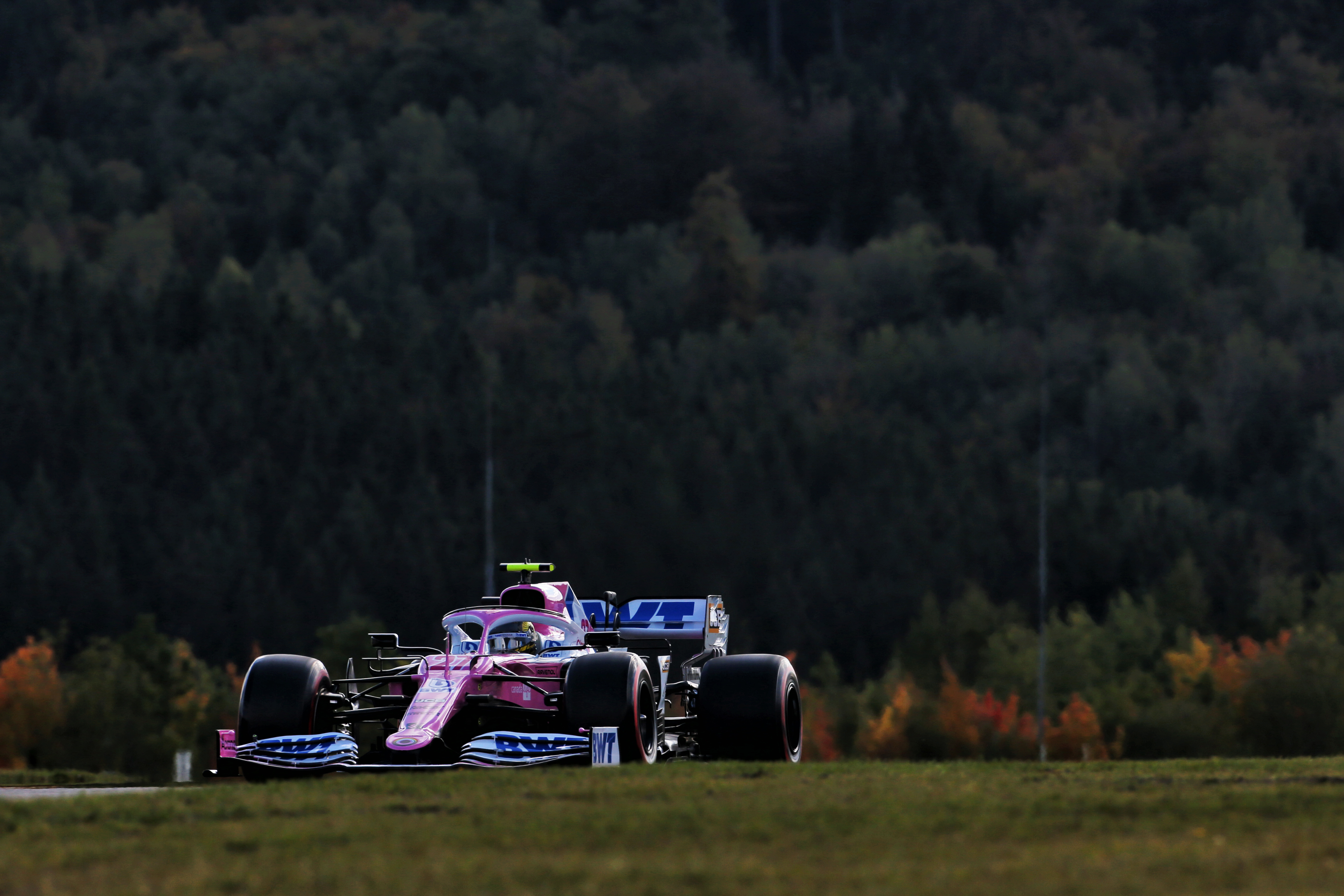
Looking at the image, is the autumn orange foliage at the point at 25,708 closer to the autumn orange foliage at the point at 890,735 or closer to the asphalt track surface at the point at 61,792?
the autumn orange foliage at the point at 890,735

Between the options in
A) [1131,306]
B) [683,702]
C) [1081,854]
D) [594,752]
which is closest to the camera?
[1081,854]

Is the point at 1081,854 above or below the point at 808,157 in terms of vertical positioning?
below

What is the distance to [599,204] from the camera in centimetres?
13538

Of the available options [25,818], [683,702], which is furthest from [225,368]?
[25,818]

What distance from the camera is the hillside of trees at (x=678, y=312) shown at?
246ft

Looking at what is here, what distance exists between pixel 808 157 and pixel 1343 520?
65182 mm

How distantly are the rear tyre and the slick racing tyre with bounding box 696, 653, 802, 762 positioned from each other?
336 centimetres

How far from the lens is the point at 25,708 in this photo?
57.5 meters

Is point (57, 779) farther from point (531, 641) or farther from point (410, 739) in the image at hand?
point (410, 739)

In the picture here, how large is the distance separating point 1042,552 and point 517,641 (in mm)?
54716

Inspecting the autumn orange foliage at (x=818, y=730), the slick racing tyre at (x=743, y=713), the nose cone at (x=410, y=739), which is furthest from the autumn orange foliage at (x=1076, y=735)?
the nose cone at (x=410, y=739)

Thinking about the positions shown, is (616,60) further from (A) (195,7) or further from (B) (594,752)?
(B) (594,752)

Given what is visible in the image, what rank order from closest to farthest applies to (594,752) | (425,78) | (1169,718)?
(594,752)
(1169,718)
(425,78)

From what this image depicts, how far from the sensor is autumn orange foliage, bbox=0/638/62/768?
56188 mm
